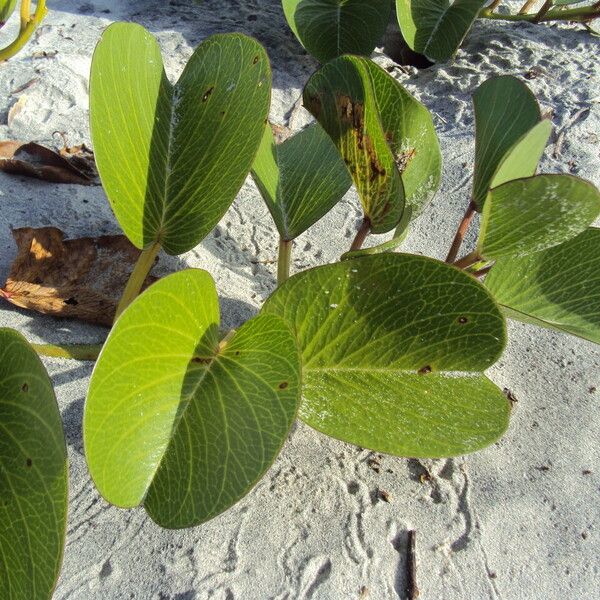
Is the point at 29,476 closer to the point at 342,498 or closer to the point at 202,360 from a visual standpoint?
the point at 202,360

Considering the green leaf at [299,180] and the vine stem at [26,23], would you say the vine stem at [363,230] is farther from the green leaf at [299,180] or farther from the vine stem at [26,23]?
the vine stem at [26,23]

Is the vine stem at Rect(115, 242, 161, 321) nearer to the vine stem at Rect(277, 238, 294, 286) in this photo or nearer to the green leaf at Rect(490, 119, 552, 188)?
the vine stem at Rect(277, 238, 294, 286)

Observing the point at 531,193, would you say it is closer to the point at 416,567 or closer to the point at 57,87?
the point at 416,567

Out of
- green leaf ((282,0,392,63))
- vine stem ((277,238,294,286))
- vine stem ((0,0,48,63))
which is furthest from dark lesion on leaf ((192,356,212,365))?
green leaf ((282,0,392,63))

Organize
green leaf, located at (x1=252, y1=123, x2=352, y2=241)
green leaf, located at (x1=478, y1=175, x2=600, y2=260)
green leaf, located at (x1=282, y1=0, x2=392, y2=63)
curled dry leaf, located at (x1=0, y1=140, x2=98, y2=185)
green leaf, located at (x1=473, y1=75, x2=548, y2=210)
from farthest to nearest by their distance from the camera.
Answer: green leaf, located at (x1=282, y1=0, x2=392, y2=63) < curled dry leaf, located at (x1=0, y1=140, x2=98, y2=185) < green leaf, located at (x1=252, y1=123, x2=352, y2=241) < green leaf, located at (x1=473, y1=75, x2=548, y2=210) < green leaf, located at (x1=478, y1=175, x2=600, y2=260)

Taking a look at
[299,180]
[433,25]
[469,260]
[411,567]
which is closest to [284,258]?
[299,180]
